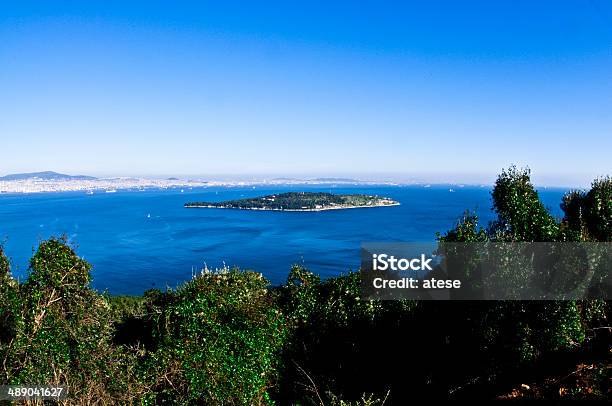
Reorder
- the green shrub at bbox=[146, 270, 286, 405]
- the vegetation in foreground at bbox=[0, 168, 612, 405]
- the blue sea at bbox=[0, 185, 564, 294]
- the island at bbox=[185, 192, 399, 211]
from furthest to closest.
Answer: the island at bbox=[185, 192, 399, 211]
the blue sea at bbox=[0, 185, 564, 294]
the green shrub at bbox=[146, 270, 286, 405]
the vegetation in foreground at bbox=[0, 168, 612, 405]

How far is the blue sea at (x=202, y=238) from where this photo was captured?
222ft

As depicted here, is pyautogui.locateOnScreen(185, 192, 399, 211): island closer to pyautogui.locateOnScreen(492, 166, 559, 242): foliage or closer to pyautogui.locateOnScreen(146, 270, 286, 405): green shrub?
pyautogui.locateOnScreen(492, 166, 559, 242): foliage

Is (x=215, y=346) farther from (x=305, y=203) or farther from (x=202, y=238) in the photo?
(x=305, y=203)

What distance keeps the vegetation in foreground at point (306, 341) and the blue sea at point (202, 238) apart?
1127 inches

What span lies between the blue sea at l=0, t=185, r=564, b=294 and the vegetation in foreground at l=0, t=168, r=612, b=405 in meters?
28.6

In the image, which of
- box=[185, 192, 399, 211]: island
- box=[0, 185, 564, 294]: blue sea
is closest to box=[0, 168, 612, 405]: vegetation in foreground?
box=[0, 185, 564, 294]: blue sea

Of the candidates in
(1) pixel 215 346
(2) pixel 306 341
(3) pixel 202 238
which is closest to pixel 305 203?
Result: (3) pixel 202 238

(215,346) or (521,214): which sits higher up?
(521,214)

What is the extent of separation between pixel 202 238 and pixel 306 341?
87.1 meters

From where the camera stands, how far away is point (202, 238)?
314 ft

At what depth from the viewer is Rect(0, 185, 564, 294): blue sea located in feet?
222

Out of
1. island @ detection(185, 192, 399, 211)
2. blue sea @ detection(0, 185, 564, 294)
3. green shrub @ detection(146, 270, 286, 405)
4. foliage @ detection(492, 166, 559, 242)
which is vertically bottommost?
blue sea @ detection(0, 185, 564, 294)

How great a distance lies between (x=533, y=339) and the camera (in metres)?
8.80

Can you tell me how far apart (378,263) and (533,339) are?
6.11m
